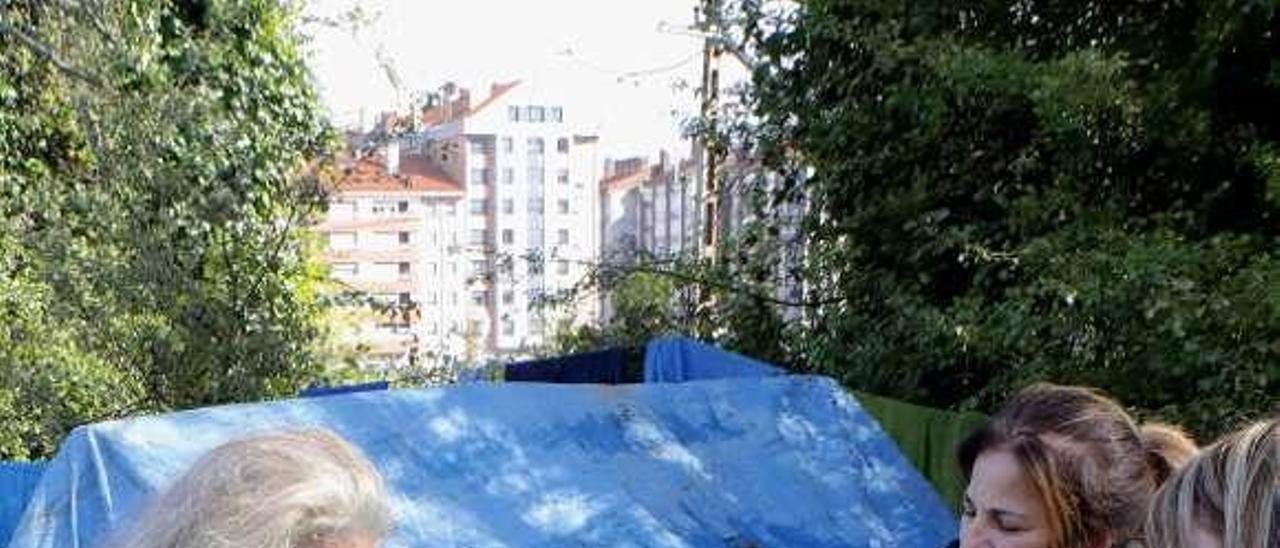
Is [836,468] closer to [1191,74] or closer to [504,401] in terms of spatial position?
[504,401]

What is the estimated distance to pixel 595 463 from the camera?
470 centimetres

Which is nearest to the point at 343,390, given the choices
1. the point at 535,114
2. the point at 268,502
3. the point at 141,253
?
the point at 141,253

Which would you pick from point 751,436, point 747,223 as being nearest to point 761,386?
point 751,436

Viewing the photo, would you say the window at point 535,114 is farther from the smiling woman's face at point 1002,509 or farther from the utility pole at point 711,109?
the smiling woman's face at point 1002,509

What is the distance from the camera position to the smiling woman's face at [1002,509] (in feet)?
7.12

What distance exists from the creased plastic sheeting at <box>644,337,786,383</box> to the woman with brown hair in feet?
10.9

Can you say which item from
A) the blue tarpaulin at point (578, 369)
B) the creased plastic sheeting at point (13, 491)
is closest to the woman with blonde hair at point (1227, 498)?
the creased plastic sheeting at point (13, 491)

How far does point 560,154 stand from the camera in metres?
104

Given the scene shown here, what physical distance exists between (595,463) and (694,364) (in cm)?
103

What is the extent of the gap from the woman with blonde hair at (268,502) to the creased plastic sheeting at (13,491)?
333 cm

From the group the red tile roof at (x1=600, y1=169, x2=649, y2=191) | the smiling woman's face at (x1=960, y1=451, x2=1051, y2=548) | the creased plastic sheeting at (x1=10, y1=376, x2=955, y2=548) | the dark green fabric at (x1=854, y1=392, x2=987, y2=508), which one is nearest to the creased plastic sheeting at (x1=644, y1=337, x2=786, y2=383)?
the creased plastic sheeting at (x1=10, y1=376, x2=955, y2=548)

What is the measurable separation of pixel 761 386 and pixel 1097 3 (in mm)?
2066

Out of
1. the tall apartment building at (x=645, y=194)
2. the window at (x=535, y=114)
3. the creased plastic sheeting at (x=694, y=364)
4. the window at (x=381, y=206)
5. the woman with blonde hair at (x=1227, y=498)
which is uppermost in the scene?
the window at (x=535, y=114)

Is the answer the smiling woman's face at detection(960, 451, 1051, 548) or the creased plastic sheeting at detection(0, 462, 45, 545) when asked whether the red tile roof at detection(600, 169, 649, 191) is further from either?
the smiling woman's face at detection(960, 451, 1051, 548)
